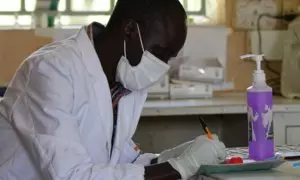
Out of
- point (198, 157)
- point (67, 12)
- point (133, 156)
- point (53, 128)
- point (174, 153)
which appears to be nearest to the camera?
point (53, 128)

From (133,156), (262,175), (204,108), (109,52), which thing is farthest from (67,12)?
(262,175)

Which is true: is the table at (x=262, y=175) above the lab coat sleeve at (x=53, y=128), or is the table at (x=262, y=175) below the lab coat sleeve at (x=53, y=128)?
below

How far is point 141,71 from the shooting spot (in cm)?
144

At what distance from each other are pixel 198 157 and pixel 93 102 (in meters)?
0.28

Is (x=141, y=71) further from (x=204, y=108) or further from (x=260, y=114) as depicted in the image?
(x=204, y=108)

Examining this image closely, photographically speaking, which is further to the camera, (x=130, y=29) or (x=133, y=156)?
(x=133, y=156)

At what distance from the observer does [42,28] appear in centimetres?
276

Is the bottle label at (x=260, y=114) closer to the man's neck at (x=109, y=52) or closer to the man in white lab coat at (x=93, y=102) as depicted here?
the man in white lab coat at (x=93, y=102)

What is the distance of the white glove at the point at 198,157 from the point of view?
1.30 meters

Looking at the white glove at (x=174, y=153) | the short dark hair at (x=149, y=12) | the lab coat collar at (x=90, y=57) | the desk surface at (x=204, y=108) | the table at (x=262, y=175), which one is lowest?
the desk surface at (x=204, y=108)

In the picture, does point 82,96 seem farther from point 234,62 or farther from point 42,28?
point 234,62

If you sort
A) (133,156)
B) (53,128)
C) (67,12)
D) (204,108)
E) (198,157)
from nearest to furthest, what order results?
(53,128), (198,157), (133,156), (204,108), (67,12)

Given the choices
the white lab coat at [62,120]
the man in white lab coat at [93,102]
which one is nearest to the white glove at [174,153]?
the man in white lab coat at [93,102]

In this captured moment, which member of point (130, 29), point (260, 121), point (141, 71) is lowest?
point (260, 121)
